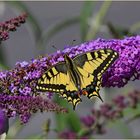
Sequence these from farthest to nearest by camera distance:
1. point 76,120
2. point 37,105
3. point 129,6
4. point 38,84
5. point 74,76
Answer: point 129,6 → point 76,120 → point 74,76 → point 38,84 → point 37,105

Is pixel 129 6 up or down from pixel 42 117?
up

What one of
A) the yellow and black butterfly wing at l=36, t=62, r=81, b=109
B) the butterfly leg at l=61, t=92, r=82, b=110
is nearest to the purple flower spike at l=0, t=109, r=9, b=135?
the yellow and black butterfly wing at l=36, t=62, r=81, b=109

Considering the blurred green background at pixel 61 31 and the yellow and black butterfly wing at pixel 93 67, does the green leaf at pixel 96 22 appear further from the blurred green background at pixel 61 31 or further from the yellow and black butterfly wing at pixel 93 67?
the yellow and black butterfly wing at pixel 93 67

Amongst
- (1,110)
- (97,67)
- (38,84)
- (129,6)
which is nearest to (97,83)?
(97,67)

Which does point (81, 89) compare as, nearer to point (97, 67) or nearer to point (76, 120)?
point (97, 67)

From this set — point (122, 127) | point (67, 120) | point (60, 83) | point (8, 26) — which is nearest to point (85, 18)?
point (67, 120)

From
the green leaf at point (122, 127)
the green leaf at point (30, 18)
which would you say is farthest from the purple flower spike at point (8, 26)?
the green leaf at point (30, 18)

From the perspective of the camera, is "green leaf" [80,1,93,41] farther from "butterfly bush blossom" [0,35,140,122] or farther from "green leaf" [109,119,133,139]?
"butterfly bush blossom" [0,35,140,122]
